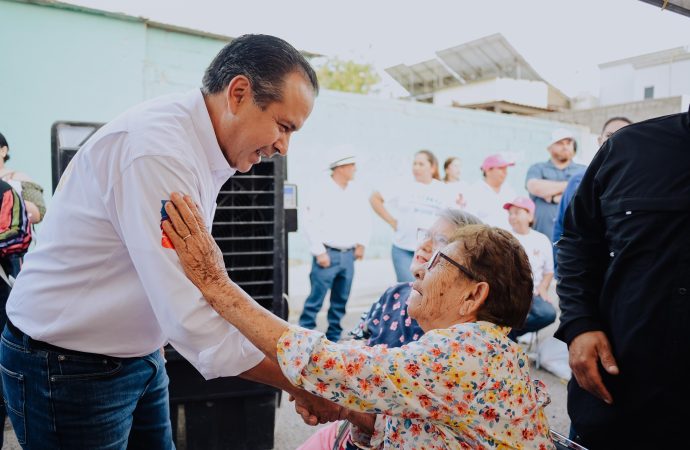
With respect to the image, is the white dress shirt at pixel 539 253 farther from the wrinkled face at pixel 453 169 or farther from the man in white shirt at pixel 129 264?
the man in white shirt at pixel 129 264

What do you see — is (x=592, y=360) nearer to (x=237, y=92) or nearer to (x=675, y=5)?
(x=675, y=5)

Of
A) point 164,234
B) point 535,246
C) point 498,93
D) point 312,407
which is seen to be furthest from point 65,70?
point 498,93

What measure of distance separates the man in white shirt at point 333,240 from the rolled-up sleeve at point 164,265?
3.92 m

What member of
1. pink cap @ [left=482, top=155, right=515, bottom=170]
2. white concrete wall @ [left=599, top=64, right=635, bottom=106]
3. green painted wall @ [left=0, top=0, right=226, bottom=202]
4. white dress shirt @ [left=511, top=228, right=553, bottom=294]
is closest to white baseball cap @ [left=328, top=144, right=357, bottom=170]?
pink cap @ [left=482, top=155, right=515, bottom=170]

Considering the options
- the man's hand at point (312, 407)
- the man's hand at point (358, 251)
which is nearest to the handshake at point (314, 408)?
the man's hand at point (312, 407)

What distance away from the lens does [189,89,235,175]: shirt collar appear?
1.53 meters

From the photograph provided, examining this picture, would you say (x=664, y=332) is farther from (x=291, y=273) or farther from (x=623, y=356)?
(x=291, y=273)

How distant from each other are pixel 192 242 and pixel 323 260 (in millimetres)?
3963

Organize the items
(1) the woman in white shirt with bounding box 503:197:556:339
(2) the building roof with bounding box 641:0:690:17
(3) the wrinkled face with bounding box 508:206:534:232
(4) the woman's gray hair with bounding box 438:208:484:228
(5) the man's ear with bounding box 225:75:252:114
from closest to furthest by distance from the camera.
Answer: (5) the man's ear with bounding box 225:75:252:114
(2) the building roof with bounding box 641:0:690:17
(4) the woman's gray hair with bounding box 438:208:484:228
(1) the woman in white shirt with bounding box 503:197:556:339
(3) the wrinkled face with bounding box 508:206:534:232

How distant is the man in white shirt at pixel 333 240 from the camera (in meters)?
5.34

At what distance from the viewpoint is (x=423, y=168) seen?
570 centimetres

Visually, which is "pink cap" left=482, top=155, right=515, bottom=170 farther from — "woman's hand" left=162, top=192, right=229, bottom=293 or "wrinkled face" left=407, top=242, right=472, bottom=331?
"woman's hand" left=162, top=192, right=229, bottom=293

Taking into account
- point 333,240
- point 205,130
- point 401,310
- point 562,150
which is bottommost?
point 401,310

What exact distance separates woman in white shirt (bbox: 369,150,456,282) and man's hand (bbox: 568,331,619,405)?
3.34 meters
